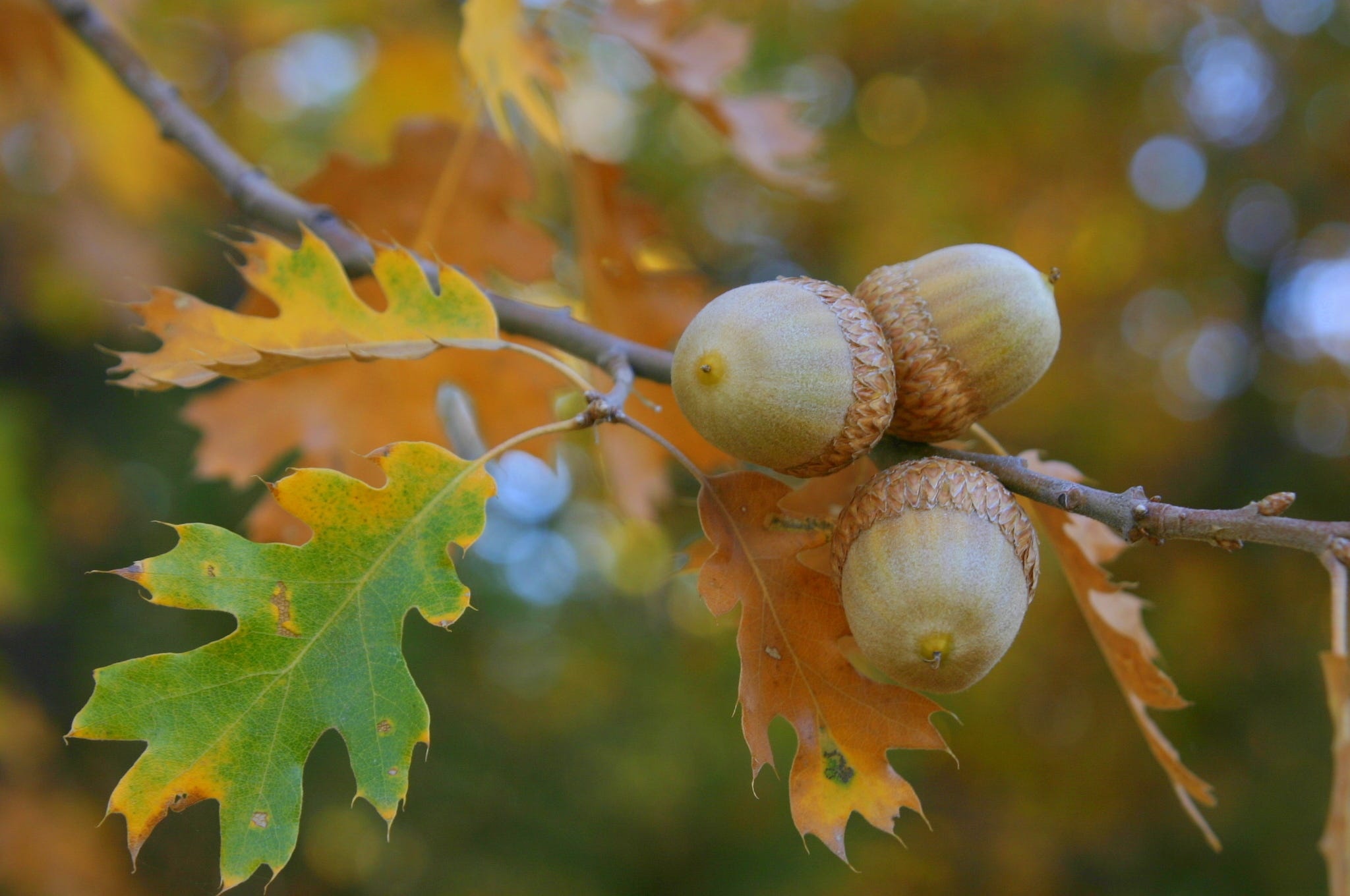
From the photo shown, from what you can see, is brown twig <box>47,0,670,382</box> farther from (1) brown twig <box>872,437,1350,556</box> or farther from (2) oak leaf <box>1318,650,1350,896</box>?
(2) oak leaf <box>1318,650,1350,896</box>

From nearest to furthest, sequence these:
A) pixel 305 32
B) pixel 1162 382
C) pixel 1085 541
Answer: pixel 1085 541 < pixel 305 32 < pixel 1162 382

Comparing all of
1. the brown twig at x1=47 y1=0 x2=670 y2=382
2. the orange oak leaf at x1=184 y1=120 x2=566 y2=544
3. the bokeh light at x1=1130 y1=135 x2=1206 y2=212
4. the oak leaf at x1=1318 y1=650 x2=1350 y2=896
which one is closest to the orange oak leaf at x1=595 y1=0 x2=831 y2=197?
the orange oak leaf at x1=184 y1=120 x2=566 y2=544

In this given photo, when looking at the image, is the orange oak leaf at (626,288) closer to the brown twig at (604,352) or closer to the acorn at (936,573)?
the brown twig at (604,352)

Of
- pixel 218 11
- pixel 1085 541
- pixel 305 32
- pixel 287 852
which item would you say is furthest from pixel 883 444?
pixel 218 11

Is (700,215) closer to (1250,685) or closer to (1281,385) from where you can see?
(1281,385)

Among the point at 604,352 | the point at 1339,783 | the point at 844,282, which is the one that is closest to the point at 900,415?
the point at 604,352

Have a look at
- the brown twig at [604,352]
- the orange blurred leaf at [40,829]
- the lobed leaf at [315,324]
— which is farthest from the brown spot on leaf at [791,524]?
the orange blurred leaf at [40,829]
